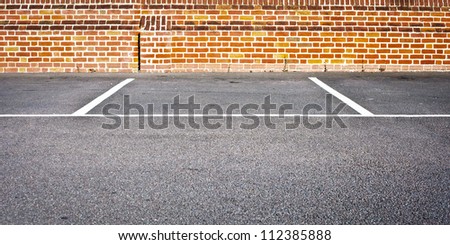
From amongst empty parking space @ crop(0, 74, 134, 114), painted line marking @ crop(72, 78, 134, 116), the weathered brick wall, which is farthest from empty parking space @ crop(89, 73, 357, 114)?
the weathered brick wall

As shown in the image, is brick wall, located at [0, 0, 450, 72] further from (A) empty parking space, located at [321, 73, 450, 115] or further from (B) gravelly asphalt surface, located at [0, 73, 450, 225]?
(B) gravelly asphalt surface, located at [0, 73, 450, 225]

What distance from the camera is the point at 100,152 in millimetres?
5004

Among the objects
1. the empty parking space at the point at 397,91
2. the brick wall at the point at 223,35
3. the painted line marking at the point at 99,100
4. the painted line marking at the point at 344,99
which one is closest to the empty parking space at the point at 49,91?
the painted line marking at the point at 99,100

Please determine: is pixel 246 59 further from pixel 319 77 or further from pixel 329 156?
pixel 329 156

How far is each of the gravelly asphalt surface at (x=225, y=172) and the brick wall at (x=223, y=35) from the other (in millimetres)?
5235

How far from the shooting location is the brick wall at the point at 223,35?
1285cm

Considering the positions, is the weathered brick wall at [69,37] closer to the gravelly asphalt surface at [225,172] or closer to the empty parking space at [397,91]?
the empty parking space at [397,91]

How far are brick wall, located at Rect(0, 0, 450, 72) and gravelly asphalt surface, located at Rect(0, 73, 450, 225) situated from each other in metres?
5.23

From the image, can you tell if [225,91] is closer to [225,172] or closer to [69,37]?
[69,37]

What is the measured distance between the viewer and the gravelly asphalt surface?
3410 millimetres

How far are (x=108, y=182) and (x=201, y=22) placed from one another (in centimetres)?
930

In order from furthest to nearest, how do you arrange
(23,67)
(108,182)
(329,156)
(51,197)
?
(23,67)
(329,156)
(108,182)
(51,197)
